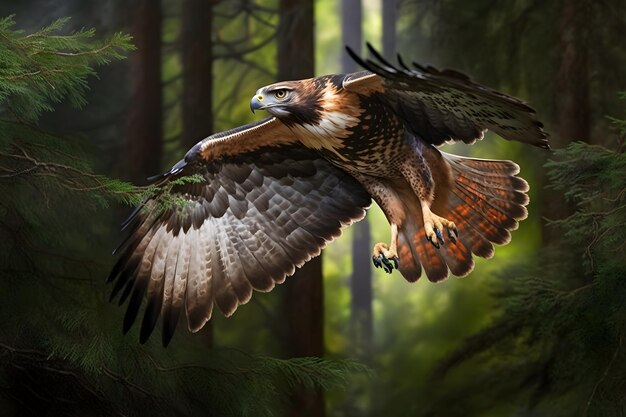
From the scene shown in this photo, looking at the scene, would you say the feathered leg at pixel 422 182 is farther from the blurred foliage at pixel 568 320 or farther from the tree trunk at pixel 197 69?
the tree trunk at pixel 197 69

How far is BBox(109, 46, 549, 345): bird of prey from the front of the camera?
2.59 m

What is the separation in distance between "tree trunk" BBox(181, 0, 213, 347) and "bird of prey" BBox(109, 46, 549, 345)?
1000mm

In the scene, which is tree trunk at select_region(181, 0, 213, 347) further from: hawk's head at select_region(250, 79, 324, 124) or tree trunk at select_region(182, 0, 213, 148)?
hawk's head at select_region(250, 79, 324, 124)

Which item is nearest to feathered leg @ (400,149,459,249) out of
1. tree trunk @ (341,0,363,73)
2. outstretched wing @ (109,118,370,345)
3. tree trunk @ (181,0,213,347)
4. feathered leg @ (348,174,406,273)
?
feathered leg @ (348,174,406,273)

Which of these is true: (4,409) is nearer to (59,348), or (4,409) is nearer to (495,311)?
(59,348)

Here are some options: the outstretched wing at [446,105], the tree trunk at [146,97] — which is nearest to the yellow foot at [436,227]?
the outstretched wing at [446,105]

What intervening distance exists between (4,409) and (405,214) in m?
1.73

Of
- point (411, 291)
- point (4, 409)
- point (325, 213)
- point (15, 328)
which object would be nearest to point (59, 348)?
point (15, 328)

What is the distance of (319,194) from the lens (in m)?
3.01

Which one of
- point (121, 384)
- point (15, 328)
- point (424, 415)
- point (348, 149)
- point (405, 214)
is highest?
point (348, 149)

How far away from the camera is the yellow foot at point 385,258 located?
2.71m

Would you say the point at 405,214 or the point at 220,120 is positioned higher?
the point at 220,120

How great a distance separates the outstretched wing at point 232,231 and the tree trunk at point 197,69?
0.99 metres

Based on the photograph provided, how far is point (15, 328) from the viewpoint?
10.4 feet
